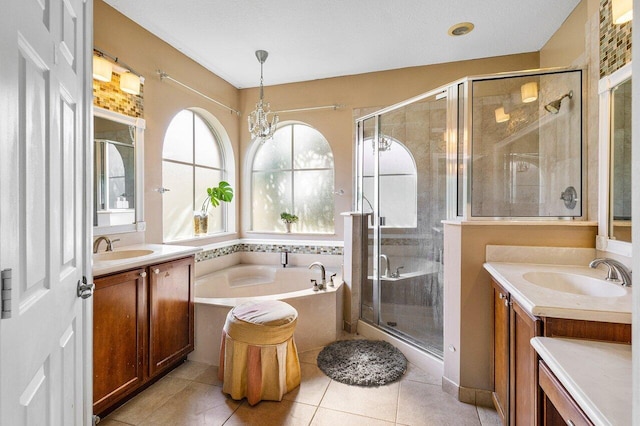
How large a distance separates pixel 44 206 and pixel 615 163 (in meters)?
2.57

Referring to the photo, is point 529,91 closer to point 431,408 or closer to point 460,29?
point 460,29

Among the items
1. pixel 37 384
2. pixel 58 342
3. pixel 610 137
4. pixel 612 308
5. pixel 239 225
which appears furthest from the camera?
pixel 239 225

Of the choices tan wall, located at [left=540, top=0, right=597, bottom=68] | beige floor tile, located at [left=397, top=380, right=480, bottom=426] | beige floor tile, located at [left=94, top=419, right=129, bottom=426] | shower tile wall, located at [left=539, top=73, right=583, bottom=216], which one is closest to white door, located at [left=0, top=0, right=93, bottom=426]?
beige floor tile, located at [left=94, top=419, right=129, bottom=426]

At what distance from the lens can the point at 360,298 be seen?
3.01 meters

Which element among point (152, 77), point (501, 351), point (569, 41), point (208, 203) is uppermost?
point (569, 41)

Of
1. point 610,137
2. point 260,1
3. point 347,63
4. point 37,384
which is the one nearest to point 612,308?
point 610,137

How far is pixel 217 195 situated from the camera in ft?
11.3

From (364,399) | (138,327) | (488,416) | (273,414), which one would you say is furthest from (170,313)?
(488,416)

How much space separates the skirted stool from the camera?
1.90m

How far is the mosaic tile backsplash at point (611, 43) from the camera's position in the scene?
1.55 m

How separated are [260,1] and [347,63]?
1239mm

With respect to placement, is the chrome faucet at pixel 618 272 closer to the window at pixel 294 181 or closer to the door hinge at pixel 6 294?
the door hinge at pixel 6 294

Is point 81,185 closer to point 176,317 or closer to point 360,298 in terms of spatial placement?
point 176,317

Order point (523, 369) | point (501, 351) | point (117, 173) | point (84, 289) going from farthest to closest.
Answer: point (117, 173) → point (501, 351) → point (523, 369) → point (84, 289)
